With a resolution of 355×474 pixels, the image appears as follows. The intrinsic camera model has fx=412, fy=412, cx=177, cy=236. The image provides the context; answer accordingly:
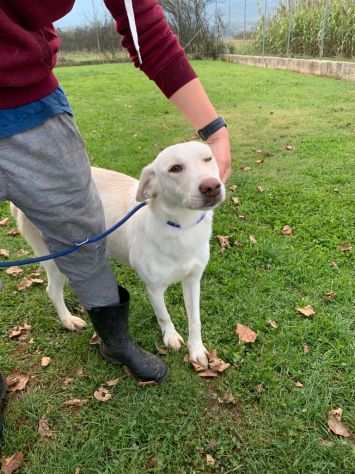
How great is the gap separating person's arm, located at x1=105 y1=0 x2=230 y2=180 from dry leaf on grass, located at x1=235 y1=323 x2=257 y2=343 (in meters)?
1.18

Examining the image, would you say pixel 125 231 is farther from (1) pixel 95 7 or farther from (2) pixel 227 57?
(1) pixel 95 7

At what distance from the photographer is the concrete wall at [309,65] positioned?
1198cm

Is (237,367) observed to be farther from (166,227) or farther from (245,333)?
(166,227)

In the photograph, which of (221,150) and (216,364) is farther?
(216,364)

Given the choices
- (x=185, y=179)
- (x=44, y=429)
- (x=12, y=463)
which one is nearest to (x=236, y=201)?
(x=185, y=179)

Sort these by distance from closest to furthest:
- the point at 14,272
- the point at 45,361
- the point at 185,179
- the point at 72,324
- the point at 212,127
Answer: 1. the point at 185,179
2. the point at 212,127
3. the point at 45,361
4. the point at 72,324
5. the point at 14,272

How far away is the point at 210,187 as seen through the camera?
1830mm

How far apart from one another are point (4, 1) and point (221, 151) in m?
1.12

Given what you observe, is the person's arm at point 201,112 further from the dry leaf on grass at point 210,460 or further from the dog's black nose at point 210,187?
the dry leaf on grass at point 210,460

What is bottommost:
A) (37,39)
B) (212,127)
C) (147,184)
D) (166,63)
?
(147,184)

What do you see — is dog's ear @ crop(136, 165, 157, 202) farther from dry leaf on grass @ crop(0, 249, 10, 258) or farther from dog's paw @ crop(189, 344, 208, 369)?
dry leaf on grass @ crop(0, 249, 10, 258)

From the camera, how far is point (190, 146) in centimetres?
198

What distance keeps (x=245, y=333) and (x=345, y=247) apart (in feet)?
4.68

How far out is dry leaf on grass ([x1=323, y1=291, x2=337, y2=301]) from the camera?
3014mm
